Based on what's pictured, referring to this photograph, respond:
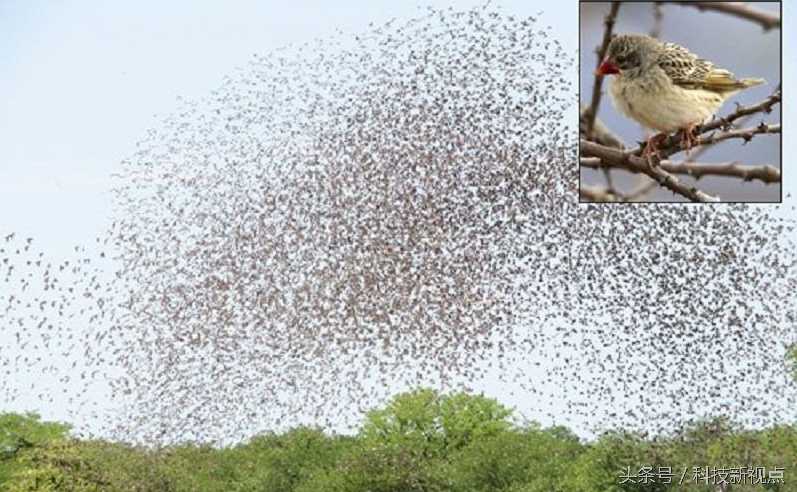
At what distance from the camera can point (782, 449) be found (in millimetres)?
6742

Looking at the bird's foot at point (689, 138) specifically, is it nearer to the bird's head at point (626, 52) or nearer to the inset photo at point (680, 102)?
the inset photo at point (680, 102)

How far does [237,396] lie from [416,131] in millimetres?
1565

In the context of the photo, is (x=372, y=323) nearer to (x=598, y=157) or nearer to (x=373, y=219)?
(x=373, y=219)

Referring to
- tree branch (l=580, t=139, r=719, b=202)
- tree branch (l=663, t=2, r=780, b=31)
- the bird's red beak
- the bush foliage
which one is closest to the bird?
the bird's red beak

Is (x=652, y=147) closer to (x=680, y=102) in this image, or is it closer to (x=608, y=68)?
(x=680, y=102)

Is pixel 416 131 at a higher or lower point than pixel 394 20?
lower

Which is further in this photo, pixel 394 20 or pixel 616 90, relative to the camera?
pixel 394 20

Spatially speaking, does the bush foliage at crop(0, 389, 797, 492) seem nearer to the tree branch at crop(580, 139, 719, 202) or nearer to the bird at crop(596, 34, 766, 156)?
the tree branch at crop(580, 139, 719, 202)

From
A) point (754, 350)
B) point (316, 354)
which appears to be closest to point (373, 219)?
point (316, 354)

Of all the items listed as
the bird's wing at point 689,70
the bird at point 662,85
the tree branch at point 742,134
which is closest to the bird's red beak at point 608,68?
the bird at point 662,85

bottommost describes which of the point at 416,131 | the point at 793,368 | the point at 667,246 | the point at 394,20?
the point at 793,368

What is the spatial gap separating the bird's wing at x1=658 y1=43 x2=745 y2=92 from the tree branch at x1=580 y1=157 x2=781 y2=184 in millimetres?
336

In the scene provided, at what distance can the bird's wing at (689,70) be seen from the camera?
576cm

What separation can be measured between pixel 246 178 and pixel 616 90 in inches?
75.9
